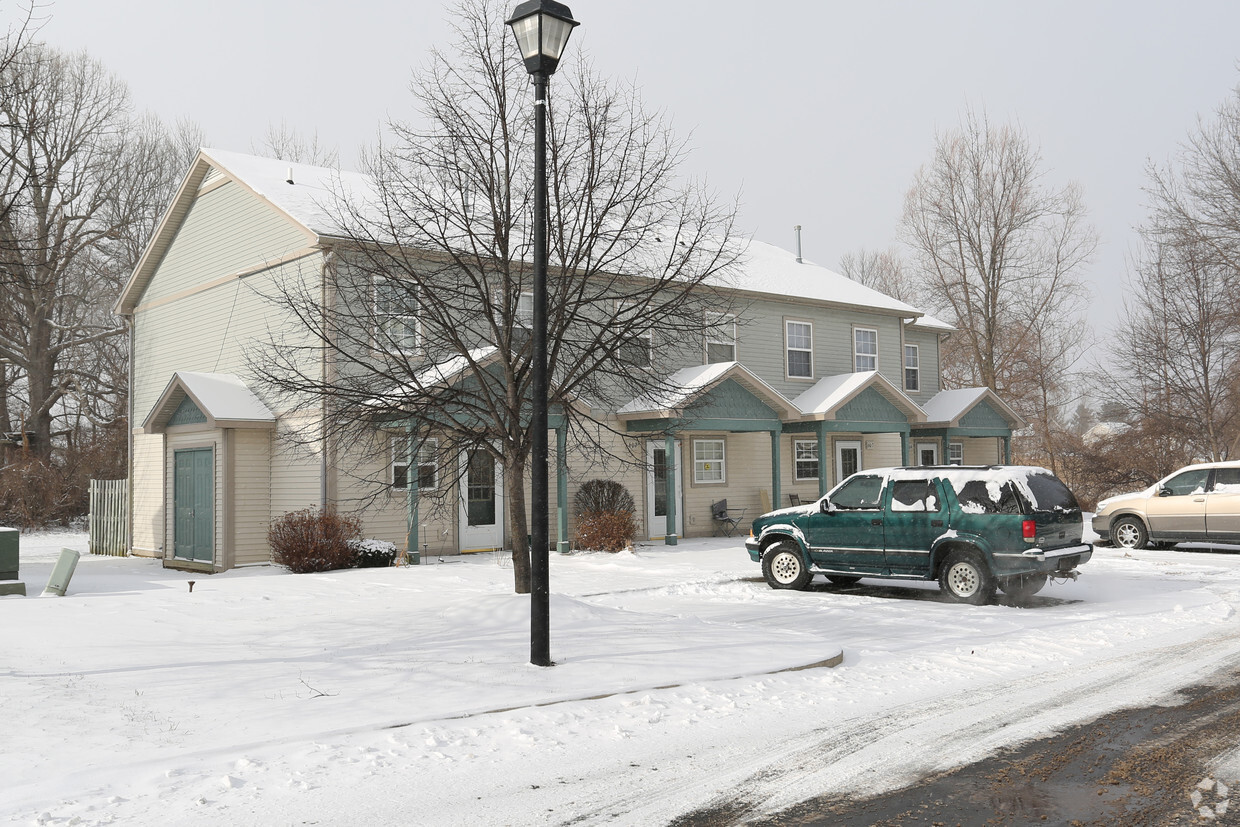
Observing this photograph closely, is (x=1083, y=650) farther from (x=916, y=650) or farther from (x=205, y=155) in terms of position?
(x=205, y=155)

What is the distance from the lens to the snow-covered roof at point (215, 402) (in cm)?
1834

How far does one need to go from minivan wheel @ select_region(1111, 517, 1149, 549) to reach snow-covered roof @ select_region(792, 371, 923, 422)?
7.23 metres

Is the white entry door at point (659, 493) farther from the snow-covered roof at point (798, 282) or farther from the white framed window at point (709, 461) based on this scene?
the snow-covered roof at point (798, 282)

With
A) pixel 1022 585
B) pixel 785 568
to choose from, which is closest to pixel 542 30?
pixel 785 568

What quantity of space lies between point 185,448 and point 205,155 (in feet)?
22.5

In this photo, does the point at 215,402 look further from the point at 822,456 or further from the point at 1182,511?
the point at 1182,511

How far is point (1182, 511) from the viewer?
19.1 meters

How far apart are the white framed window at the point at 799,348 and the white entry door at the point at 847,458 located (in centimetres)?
246

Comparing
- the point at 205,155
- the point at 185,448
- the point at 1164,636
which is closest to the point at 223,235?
the point at 205,155

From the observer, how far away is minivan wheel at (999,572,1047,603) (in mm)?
12500

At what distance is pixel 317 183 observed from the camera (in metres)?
22.2

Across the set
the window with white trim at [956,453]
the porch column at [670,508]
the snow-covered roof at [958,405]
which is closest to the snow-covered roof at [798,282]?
the snow-covered roof at [958,405]

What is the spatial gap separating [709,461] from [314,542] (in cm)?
1126

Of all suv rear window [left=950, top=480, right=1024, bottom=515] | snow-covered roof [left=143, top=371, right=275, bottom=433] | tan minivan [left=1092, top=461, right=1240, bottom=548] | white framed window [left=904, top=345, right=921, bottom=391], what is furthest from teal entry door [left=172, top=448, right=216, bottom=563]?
white framed window [left=904, top=345, right=921, bottom=391]
